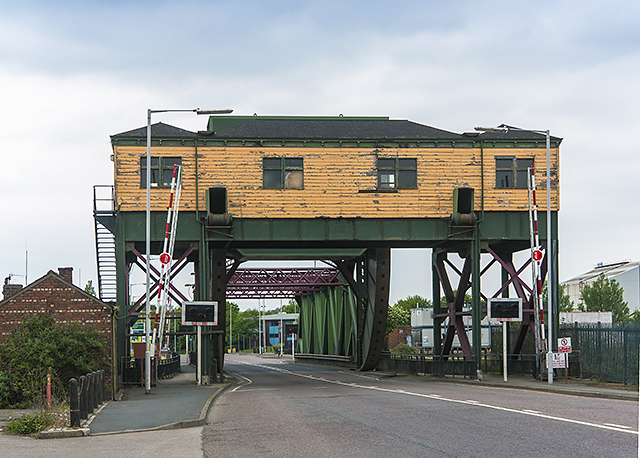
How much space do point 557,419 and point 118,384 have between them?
18.2 meters

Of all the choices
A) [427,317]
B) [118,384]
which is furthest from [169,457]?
[427,317]

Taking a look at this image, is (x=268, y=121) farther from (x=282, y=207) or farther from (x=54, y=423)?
(x=54, y=423)

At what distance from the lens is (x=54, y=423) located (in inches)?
615

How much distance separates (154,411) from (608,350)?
1636cm

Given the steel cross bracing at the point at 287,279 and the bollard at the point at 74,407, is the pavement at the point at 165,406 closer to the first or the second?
the bollard at the point at 74,407

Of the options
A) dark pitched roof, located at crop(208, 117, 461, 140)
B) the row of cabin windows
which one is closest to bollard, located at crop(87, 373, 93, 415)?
the row of cabin windows

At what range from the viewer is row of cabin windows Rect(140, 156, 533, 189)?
104 ft

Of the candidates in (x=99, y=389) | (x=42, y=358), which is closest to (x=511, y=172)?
(x=99, y=389)

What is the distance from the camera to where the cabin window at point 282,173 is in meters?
32.3

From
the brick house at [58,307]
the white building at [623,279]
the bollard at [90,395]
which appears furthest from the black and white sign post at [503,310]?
the white building at [623,279]

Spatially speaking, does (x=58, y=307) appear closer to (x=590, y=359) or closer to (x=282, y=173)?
(x=282, y=173)

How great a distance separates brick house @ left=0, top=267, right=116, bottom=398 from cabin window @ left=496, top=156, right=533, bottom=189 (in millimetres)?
17687

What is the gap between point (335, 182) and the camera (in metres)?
32.5

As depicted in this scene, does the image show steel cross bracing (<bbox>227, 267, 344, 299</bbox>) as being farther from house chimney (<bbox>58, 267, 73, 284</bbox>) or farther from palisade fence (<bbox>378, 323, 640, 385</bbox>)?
house chimney (<bbox>58, 267, 73, 284</bbox>)
